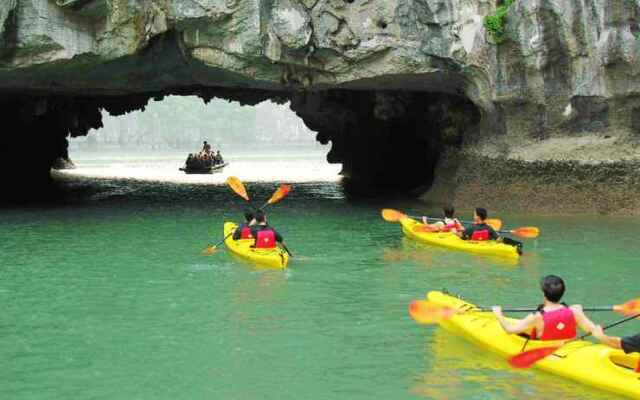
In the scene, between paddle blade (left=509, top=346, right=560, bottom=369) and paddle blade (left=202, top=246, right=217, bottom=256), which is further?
paddle blade (left=202, top=246, right=217, bottom=256)

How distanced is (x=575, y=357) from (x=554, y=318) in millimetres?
421

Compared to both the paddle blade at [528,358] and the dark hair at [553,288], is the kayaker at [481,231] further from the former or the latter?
the paddle blade at [528,358]

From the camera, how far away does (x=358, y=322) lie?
30.5 ft

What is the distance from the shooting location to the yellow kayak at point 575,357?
682cm

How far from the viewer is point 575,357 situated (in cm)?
723

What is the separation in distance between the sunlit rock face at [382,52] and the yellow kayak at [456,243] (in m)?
4.35

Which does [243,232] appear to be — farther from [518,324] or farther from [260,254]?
[518,324]

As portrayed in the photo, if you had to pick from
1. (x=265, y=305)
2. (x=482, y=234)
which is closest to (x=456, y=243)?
(x=482, y=234)

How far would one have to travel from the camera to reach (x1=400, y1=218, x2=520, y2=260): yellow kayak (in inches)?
532

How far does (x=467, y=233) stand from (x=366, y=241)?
2.28 metres

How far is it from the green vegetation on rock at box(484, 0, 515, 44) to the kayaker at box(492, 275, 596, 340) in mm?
11808

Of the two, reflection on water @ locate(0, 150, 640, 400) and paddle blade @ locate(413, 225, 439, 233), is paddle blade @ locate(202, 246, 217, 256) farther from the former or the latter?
paddle blade @ locate(413, 225, 439, 233)

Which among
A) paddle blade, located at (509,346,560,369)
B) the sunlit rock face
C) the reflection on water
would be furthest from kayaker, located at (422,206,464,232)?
paddle blade, located at (509,346,560,369)

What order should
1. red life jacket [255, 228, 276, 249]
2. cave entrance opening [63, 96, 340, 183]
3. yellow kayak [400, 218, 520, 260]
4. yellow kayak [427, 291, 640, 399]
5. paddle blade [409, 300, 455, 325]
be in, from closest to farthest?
yellow kayak [427, 291, 640, 399], paddle blade [409, 300, 455, 325], red life jacket [255, 228, 276, 249], yellow kayak [400, 218, 520, 260], cave entrance opening [63, 96, 340, 183]
